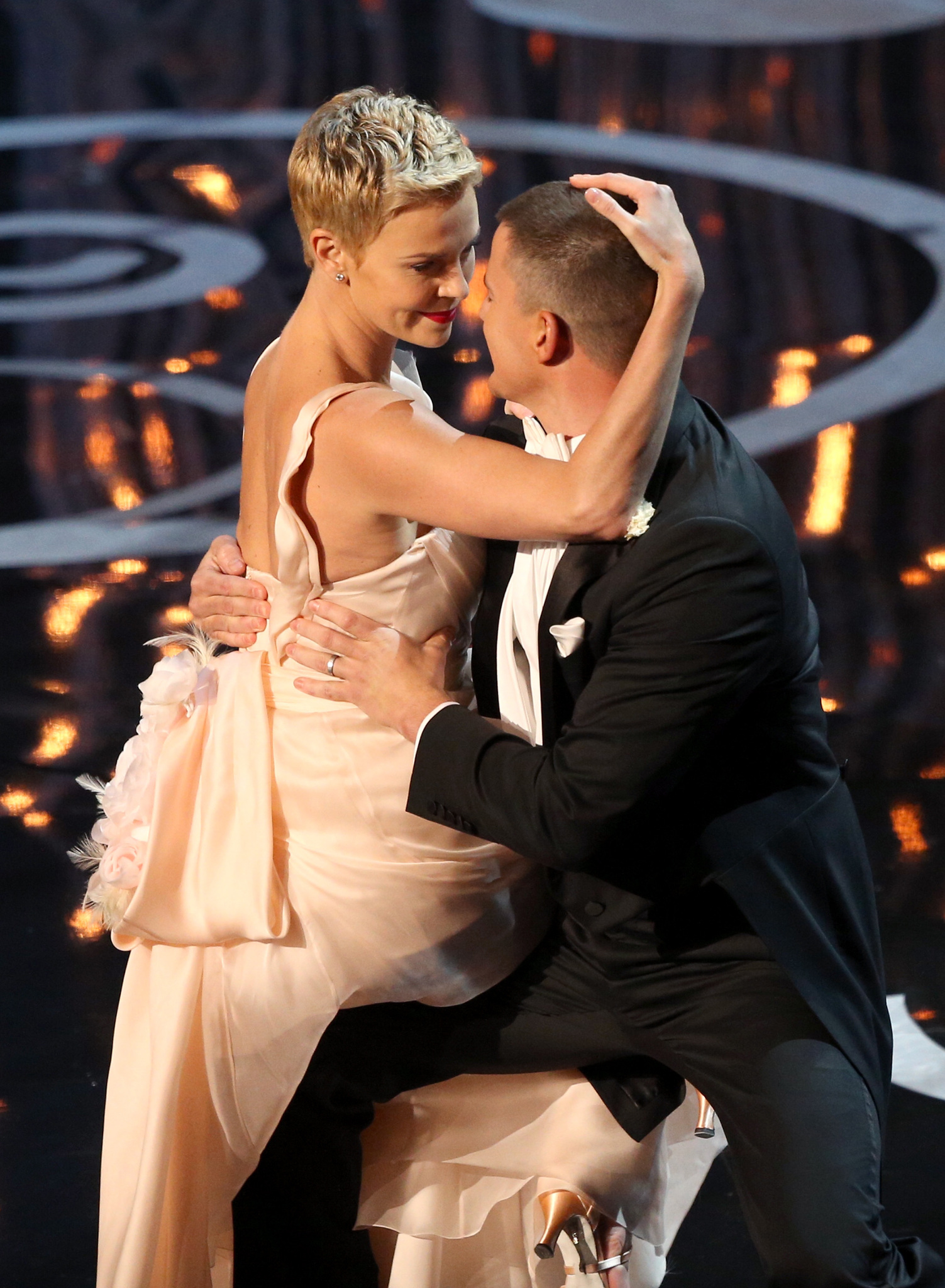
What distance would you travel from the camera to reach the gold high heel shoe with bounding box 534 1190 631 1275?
2.50m

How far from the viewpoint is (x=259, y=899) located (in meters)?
2.36

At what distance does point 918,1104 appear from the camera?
3146 millimetres

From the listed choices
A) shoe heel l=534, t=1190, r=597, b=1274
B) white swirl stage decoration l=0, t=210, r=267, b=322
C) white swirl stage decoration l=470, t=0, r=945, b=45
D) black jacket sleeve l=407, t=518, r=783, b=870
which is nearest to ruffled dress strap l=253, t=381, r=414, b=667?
black jacket sleeve l=407, t=518, r=783, b=870

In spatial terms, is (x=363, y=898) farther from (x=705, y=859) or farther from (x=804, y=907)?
(x=804, y=907)

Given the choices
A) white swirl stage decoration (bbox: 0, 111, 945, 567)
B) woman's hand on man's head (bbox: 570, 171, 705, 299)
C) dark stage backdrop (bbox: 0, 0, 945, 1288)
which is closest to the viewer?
woman's hand on man's head (bbox: 570, 171, 705, 299)

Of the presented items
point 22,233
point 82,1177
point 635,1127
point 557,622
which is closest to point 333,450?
point 557,622

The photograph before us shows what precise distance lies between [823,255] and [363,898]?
232 inches

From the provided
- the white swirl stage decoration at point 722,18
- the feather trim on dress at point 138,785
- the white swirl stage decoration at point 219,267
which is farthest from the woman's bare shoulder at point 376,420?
the white swirl stage decoration at point 722,18

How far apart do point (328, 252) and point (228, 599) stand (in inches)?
22.8

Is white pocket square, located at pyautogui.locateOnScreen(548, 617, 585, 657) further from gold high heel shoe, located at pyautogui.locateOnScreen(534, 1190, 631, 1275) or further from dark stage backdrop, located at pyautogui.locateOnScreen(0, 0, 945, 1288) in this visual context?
dark stage backdrop, located at pyautogui.locateOnScreen(0, 0, 945, 1288)

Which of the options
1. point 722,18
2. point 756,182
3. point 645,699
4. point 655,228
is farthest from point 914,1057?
point 722,18

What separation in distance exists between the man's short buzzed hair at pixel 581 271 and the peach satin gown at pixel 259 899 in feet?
1.10

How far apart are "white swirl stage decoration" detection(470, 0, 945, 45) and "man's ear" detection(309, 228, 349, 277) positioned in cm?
828

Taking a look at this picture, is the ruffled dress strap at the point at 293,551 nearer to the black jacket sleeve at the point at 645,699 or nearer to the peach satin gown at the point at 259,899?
the peach satin gown at the point at 259,899
